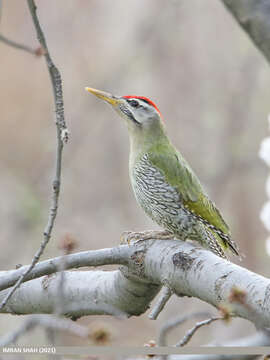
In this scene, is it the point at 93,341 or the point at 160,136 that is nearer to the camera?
the point at 93,341

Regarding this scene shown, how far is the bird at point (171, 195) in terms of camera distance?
4.33 meters

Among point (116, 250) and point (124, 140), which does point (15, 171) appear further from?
point (116, 250)

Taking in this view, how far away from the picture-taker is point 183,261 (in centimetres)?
286

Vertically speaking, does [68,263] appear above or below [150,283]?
above

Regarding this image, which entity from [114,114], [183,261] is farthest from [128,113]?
[114,114]

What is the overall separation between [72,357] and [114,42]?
7622mm

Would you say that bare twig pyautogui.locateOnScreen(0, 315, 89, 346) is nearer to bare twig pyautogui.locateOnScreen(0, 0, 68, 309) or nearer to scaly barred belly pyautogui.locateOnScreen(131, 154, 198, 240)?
bare twig pyautogui.locateOnScreen(0, 0, 68, 309)

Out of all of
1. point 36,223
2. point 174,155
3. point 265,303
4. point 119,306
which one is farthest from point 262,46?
point 36,223

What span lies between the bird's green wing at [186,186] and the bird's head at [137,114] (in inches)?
9.2

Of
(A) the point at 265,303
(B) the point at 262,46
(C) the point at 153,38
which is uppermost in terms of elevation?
(C) the point at 153,38

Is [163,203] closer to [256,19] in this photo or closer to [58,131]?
[58,131]

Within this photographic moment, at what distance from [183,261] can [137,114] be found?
6.99ft

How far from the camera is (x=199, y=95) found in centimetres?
905

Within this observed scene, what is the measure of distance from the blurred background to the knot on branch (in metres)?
5.21
